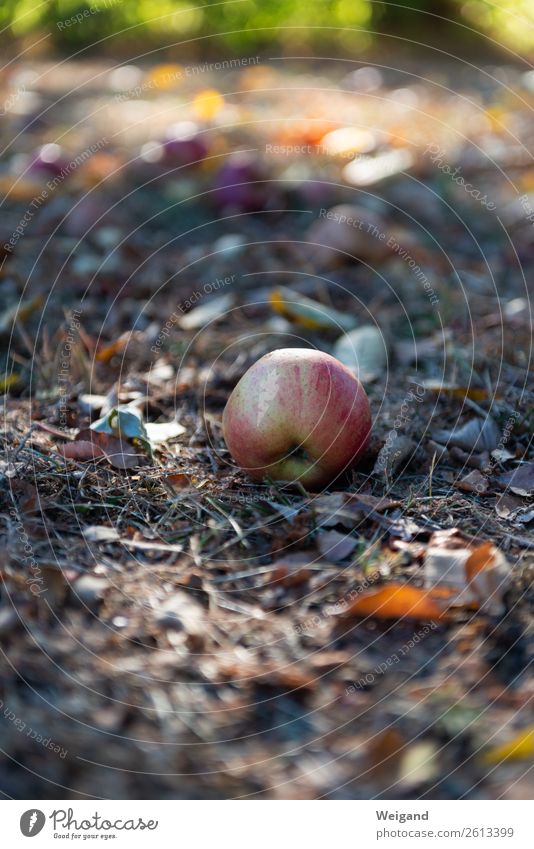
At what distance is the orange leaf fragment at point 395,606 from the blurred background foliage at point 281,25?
7.08 meters

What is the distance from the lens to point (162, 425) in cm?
275

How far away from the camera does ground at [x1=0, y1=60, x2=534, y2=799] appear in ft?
5.32

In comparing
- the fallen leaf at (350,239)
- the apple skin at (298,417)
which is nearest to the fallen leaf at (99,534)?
the apple skin at (298,417)

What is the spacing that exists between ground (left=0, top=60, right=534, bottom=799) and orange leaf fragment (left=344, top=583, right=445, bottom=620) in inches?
→ 0.4

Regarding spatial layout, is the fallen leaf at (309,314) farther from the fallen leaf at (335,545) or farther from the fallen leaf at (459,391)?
the fallen leaf at (335,545)

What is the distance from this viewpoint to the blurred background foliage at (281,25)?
8.04 metres

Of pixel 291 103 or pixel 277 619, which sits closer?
pixel 277 619

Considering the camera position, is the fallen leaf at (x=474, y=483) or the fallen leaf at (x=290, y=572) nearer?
the fallen leaf at (x=290, y=572)

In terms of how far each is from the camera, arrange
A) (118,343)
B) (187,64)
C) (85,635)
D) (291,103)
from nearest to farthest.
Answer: (85,635)
(118,343)
(291,103)
(187,64)

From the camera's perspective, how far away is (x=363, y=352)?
10.7ft

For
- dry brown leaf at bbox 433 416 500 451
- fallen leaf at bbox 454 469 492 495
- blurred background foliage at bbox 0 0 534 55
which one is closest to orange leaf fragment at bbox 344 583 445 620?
fallen leaf at bbox 454 469 492 495

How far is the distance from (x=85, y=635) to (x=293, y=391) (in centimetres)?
80

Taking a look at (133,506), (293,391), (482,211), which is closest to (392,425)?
(293,391)
